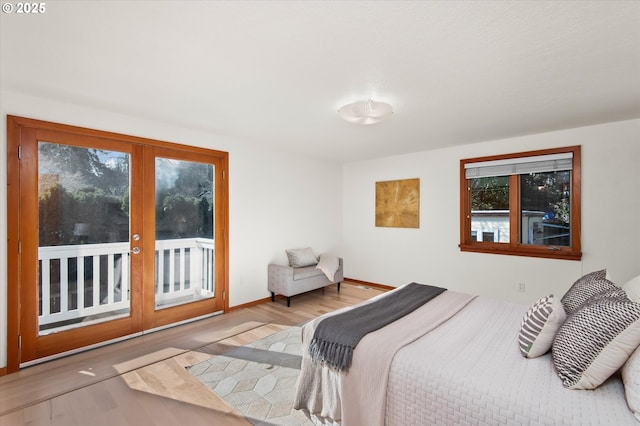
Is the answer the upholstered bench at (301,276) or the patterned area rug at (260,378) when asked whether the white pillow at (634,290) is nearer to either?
the patterned area rug at (260,378)

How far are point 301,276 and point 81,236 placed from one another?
2.68 m

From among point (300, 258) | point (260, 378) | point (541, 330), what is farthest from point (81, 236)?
point (541, 330)

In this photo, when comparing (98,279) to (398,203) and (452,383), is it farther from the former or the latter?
(398,203)

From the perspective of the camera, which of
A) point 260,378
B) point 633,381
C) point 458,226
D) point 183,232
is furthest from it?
point 458,226

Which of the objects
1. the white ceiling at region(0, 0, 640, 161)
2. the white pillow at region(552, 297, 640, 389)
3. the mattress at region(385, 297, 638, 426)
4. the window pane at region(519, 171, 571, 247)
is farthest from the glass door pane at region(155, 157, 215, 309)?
the window pane at region(519, 171, 571, 247)

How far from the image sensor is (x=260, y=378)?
2.46 metres

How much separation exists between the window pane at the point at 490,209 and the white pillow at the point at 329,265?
7.21 ft

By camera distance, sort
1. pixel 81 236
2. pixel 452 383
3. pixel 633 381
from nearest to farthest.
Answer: pixel 633 381
pixel 452 383
pixel 81 236

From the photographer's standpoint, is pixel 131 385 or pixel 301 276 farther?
pixel 301 276

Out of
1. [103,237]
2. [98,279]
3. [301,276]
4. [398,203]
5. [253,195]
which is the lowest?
[301,276]

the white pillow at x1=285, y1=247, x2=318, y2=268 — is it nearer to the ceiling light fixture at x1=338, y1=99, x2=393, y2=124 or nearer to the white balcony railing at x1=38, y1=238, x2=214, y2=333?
the white balcony railing at x1=38, y1=238, x2=214, y2=333

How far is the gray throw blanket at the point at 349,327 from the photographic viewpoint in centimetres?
181

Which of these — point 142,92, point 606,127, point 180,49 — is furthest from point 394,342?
point 606,127

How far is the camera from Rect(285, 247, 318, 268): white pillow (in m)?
4.79
